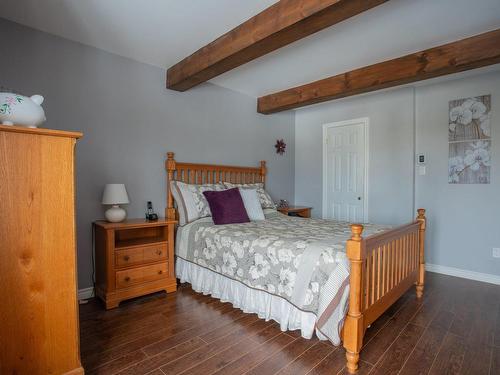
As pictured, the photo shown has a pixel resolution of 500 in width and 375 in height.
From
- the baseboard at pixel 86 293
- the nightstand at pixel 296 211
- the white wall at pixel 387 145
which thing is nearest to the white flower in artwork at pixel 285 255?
the baseboard at pixel 86 293

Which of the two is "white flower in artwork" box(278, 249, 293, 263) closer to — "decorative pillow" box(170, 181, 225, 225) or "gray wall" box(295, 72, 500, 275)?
"decorative pillow" box(170, 181, 225, 225)

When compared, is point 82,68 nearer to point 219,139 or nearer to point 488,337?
point 219,139

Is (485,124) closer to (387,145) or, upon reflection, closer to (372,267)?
(387,145)

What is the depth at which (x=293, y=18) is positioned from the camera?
1873 millimetres

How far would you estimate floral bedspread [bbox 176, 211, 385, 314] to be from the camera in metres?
1.90

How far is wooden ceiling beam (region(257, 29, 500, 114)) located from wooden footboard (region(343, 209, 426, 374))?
1333 mm

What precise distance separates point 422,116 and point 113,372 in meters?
4.13

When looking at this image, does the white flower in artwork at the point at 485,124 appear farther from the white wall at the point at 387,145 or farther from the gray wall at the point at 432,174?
the white wall at the point at 387,145

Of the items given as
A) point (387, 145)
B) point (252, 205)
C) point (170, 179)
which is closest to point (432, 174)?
point (387, 145)

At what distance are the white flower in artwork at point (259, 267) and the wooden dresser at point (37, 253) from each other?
123 cm

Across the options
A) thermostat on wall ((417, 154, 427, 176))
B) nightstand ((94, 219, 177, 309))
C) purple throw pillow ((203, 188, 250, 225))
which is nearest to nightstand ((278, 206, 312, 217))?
purple throw pillow ((203, 188, 250, 225))

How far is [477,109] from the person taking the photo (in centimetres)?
326

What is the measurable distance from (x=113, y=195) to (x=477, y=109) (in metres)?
4.01

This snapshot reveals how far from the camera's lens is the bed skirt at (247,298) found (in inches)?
79.8
